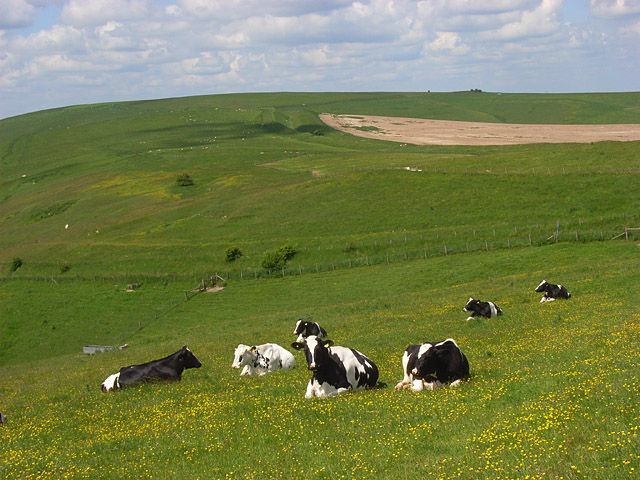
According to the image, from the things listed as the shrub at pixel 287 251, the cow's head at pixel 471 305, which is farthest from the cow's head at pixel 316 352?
the shrub at pixel 287 251

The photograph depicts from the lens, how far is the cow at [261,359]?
2097 cm

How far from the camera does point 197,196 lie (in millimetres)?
112938

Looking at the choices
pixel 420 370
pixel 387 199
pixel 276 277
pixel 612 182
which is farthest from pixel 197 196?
pixel 420 370

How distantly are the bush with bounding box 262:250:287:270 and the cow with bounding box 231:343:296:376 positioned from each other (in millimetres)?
43031

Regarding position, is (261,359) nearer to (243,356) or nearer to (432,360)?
(243,356)

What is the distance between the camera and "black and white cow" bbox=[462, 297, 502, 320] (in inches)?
1059

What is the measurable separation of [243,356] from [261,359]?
2.28 feet

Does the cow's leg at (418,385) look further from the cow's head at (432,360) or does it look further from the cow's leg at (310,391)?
the cow's leg at (310,391)

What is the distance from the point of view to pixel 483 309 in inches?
1073

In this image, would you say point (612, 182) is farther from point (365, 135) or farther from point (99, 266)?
point (365, 135)

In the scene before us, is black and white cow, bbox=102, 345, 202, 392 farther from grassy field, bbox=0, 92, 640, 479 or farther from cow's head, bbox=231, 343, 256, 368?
cow's head, bbox=231, 343, 256, 368

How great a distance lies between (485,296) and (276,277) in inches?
1230

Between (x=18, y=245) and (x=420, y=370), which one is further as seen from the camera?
(x=18, y=245)

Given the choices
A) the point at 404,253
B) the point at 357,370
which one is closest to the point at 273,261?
the point at 404,253
